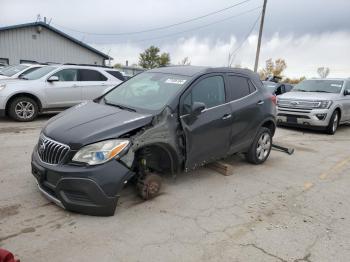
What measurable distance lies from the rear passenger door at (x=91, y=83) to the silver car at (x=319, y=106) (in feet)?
19.6

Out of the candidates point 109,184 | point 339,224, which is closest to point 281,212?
point 339,224

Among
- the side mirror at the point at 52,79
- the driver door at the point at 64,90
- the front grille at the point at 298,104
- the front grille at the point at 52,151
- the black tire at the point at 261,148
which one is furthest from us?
the front grille at the point at 298,104

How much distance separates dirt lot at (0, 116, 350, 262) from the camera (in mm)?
3010

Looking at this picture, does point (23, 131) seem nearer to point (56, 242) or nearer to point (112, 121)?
point (112, 121)

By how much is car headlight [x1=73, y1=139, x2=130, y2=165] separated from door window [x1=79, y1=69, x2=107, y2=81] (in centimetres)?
713

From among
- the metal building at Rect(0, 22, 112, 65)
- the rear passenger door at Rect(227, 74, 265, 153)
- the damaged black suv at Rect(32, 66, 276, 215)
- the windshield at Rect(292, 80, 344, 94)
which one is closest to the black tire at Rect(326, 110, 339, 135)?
the windshield at Rect(292, 80, 344, 94)

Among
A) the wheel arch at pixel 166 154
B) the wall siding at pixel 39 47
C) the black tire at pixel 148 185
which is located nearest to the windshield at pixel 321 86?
the wheel arch at pixel 166 154

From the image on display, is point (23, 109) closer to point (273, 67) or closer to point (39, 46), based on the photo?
point (39, 46)

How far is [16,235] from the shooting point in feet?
10.2

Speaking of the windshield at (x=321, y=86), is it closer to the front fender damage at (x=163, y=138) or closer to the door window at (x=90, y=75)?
the door window at (x=90, y=75)

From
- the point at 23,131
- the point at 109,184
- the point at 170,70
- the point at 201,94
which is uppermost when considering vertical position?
the point at 170,70

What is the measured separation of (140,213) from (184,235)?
0.66 m

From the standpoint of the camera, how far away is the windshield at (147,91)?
4.28 metres

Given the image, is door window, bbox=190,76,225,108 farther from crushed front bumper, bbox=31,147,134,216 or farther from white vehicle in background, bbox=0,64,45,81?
white vehicle in background, bbox=0,64,45,81
